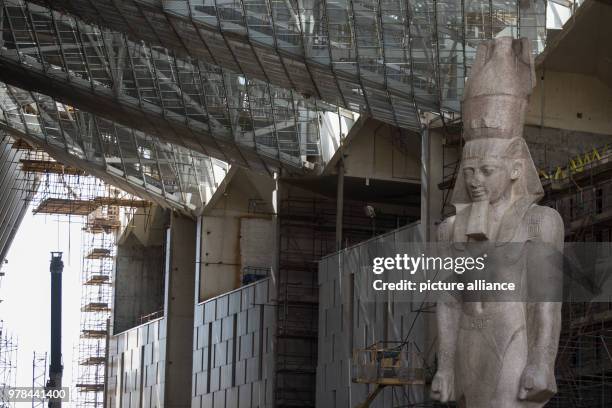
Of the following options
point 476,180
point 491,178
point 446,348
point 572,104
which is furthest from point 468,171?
point 572,104

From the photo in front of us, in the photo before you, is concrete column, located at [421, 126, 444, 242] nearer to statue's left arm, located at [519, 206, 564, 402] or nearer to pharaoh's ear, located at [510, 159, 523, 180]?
pharaoh's ear, located at [510, 159, 523, 180]

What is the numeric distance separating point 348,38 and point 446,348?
26064 mm

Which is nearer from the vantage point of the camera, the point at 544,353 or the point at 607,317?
the point at 544,353

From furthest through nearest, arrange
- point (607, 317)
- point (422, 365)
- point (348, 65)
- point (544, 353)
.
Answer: point (422, 365), point (348, 65), point (607, 317), point (544, 353)

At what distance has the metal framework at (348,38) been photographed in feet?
126

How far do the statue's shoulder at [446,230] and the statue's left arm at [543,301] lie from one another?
0.89 m

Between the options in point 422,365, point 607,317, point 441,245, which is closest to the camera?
point 441,245

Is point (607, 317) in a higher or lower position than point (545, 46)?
lower

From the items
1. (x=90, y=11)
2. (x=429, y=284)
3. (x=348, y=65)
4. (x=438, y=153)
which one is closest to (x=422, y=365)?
(x=438, y=153)

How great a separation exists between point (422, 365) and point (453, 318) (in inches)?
1126

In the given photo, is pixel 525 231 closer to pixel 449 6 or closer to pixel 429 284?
pixel 429 284

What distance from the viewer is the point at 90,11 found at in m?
45.5

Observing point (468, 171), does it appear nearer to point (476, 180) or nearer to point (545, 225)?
point (476, 180)

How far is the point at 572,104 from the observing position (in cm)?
4328
